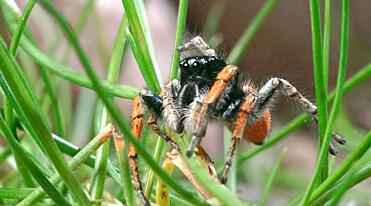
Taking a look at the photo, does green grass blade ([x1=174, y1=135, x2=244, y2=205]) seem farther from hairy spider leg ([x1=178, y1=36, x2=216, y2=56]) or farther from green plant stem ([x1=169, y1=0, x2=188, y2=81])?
hairy spider leg ([x1=178, y1=36, x2=216, y2=56])

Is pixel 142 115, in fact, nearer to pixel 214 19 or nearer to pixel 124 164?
pixel 124 164

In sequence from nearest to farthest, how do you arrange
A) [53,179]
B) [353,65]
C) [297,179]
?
1. [53,179]
2. [353,65]
3. [297,179]

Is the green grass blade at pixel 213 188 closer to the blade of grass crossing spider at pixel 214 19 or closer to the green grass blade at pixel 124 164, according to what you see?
the green grass blade at pixel 124 164

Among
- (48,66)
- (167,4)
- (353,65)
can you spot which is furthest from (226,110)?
(167,4)

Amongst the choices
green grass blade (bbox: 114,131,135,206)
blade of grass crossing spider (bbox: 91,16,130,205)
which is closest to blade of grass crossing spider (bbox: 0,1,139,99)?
blade of grass crossing spider (bbox: 91,16,130,205)

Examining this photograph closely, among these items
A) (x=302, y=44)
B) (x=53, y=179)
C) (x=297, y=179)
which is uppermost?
(x=302, y=44)

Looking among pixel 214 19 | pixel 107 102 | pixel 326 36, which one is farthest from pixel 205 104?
pixel 214 19

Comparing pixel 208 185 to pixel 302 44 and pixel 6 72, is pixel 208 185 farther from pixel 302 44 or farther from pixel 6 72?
pixel 302 44

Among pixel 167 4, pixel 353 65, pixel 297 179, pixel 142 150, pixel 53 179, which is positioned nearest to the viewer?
pixel 142 150
